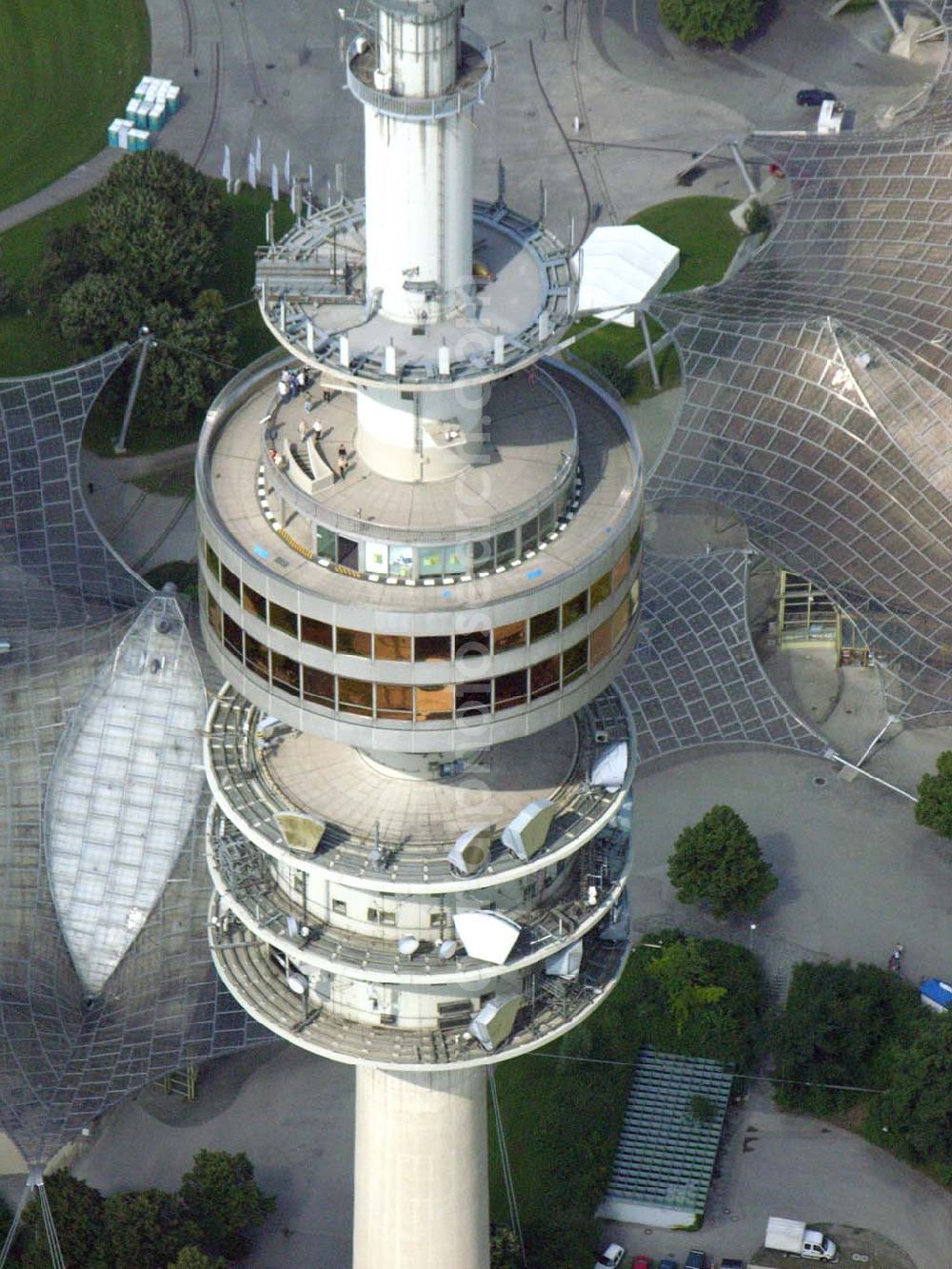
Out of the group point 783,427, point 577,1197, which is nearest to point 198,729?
point 577,1197

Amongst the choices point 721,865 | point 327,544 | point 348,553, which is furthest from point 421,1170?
point 721,865

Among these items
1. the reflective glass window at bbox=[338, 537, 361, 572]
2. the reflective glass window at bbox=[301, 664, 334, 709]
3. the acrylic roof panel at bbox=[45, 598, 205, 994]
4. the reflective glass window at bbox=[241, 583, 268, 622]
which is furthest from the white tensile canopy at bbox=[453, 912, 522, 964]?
the acrylic roof panel at bbox=[45, 598, 205, 994]

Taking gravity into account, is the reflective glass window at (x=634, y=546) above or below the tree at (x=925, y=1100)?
above

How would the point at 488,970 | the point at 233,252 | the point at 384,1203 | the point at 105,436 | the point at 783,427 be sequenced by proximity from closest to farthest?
1. the point at 488,970
2. the point at 384,1203
3. the point at 783,427
4. the point at 105,436
5. the point at 233,252

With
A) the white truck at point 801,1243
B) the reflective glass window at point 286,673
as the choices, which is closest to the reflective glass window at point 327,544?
the reflective glass window at point 286,673

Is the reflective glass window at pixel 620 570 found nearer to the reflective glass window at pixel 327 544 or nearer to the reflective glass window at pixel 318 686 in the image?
the reflective glass window at pixel 327 544

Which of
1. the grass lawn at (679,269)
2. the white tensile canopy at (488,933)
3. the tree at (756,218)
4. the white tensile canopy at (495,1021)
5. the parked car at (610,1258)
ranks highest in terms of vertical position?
the white tensile canopy at (488,933)

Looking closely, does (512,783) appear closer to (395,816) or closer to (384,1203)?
(395,816)

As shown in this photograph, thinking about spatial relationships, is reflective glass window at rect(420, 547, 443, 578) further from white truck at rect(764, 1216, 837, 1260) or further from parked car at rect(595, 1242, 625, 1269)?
white truck at rect(764, 1216, 837, 1260)
